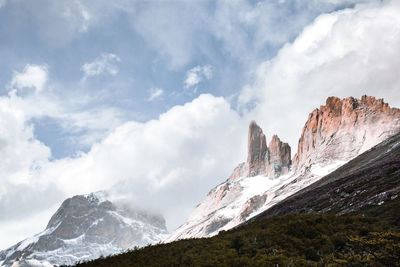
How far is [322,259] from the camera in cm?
1911

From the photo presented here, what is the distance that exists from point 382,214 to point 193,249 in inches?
639

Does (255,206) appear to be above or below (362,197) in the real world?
above

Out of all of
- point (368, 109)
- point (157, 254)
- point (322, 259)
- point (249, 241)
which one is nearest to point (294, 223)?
point (249, 241)

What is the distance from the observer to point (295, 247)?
2220cm

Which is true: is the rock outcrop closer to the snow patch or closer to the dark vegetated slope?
the snow patch

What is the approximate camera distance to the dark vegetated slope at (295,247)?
19156mm

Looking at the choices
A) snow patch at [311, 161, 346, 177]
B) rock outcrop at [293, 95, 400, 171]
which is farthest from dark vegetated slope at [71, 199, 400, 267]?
rock outcrop at [293, 95, 400, 171]

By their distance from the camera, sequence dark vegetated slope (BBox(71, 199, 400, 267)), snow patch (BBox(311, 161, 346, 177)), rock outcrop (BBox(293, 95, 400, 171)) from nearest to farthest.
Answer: dark vegetated slope (BBox(71, 199, 400, 267))
snow patch (BBox(311, 161, 346, 177))
rock outcrop (BBox(293, 95, 400, 171))

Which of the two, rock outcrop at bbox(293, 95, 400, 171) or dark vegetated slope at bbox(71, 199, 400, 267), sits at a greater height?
rock outcrop at bbox(293, 95, 400, 171)

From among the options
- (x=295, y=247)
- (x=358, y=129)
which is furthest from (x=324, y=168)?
(x=295, y=247)

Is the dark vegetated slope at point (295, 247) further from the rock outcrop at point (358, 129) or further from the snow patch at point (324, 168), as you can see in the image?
the rock outcrop at point (358, 129)

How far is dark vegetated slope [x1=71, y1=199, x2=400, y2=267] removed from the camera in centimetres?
1916

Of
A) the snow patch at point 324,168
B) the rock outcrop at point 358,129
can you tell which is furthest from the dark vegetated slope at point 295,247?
the rock outcrop at point 358,129

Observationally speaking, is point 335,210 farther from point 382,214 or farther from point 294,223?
point 294,223
